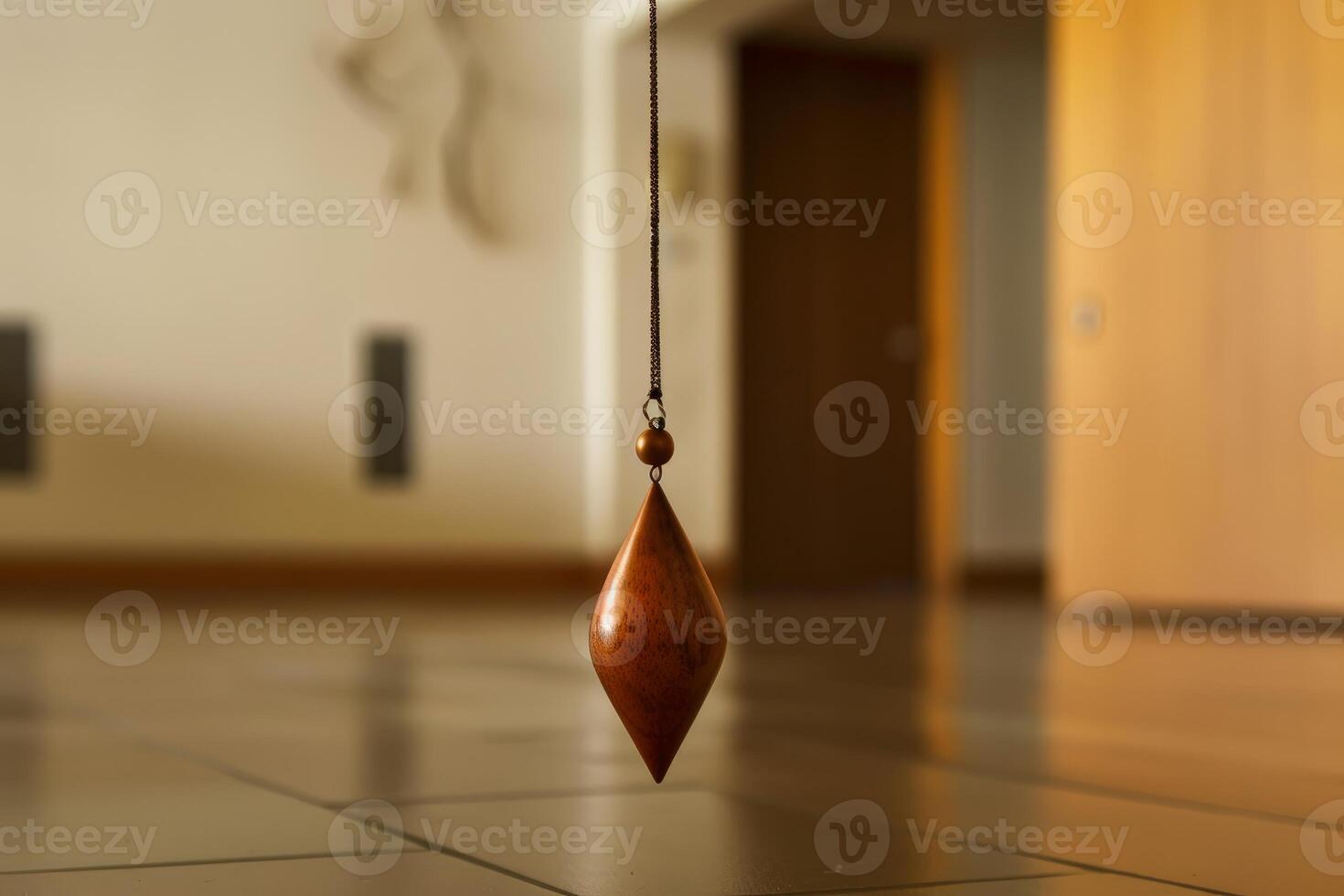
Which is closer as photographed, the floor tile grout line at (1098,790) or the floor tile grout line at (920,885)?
the floor tile grout line at (920,885)

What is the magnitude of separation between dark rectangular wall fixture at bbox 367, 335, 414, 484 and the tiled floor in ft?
9.72

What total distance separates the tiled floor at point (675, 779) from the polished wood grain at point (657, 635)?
135mm

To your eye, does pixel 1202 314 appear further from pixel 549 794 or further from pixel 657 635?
pixel 657 635

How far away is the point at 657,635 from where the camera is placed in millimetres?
837

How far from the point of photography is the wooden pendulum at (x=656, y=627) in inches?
33.0

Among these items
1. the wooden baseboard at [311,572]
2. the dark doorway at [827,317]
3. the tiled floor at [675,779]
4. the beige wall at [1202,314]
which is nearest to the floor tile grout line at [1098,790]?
the tiled floor at [675,779]

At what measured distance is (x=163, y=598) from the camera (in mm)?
5309

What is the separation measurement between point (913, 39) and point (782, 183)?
783mm

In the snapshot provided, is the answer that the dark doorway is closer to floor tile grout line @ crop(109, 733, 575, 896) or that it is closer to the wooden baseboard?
the wooden baseboard

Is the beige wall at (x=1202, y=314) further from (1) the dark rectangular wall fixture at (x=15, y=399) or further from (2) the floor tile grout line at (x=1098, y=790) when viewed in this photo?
(1) the dark rectangular wall fixture at (x=15, y=399)

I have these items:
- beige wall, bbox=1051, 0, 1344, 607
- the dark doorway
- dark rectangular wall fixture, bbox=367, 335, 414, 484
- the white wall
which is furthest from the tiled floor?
the white wall

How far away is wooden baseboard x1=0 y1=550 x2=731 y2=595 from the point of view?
5457 mm

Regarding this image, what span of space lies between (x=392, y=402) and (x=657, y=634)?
5181mm

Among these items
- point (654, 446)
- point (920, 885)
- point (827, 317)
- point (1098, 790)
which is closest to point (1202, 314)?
point (827, 317)
